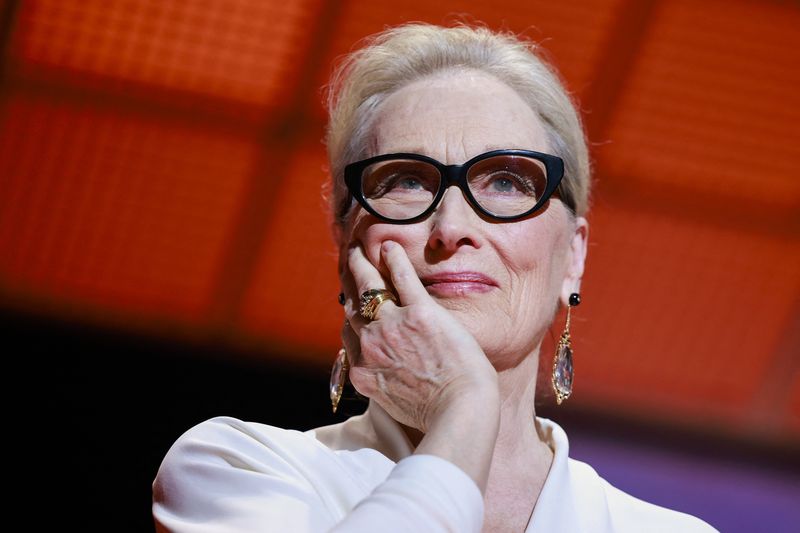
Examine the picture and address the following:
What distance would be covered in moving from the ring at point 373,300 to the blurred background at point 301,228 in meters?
0.89

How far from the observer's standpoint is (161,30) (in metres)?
2.60

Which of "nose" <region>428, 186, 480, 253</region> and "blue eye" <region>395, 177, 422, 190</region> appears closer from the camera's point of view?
"nose" <region>428, 186, 480, 253</region>

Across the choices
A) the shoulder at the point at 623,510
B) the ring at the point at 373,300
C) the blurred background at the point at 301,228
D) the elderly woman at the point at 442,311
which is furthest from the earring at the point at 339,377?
the blurred background at the point at 301,228

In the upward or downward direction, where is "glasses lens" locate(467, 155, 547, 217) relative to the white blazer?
upward

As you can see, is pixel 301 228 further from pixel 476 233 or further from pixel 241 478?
pixel 241 478

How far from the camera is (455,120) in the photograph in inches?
70.2

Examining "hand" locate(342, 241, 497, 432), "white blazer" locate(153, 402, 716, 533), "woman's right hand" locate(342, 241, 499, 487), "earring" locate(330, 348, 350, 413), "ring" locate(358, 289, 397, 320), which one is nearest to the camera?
"white blazer" locate(153, 402, 716, 533)

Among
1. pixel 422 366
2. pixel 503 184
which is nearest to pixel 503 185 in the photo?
pixel 503 184

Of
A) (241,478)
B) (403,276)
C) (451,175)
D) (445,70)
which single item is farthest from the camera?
(445,70)

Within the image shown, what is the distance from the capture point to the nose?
1.64m

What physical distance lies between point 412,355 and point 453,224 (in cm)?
26

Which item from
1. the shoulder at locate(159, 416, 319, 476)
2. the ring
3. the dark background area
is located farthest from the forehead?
the dark background area

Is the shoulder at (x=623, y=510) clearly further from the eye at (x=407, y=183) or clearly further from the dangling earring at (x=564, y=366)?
the eye at (x=407, y=183)

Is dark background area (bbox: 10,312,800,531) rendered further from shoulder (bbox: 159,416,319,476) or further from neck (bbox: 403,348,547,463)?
shoulder (bbox: 159,416,319,476)
